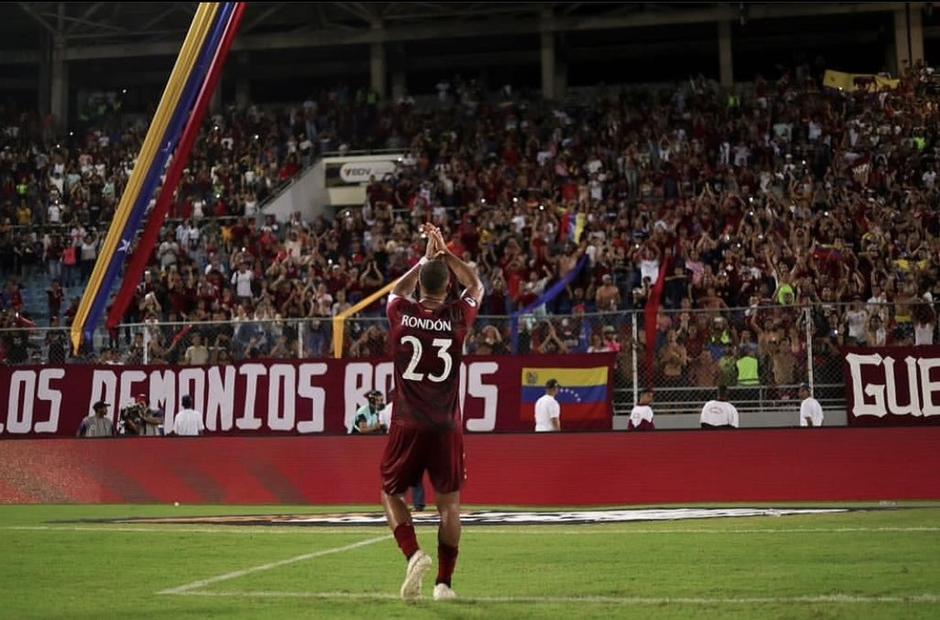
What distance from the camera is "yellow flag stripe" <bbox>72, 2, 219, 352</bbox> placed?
21672 mm

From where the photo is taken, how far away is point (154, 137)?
2192cm

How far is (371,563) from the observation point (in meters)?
10.3

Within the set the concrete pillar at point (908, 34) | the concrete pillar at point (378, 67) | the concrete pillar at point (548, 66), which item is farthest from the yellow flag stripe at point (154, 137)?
the concrete pillar at point (908, 34)

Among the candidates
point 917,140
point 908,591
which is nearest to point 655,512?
point 908,591

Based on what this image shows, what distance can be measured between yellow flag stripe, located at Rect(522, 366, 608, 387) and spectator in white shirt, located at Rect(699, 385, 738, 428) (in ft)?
6.13

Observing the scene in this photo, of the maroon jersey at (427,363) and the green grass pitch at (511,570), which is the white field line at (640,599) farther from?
the maroon jersey at (427,363)

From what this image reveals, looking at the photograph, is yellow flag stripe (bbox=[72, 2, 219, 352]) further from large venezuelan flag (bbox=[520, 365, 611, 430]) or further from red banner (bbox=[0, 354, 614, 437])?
large venezuelan flag (bbox=[520, 365, 611, 430])

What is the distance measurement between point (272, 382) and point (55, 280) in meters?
13.0

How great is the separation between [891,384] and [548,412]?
5.16m

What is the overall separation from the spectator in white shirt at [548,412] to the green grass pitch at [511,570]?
5.90m

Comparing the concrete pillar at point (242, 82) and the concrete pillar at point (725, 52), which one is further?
the concrete pillar at point (242, 82)

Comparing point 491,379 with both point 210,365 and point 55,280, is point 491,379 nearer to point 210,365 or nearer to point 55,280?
point 210,365

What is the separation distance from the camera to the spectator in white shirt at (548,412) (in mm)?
19656

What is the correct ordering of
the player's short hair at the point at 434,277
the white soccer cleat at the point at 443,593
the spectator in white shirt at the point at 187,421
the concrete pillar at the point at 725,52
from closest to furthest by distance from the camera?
1. the white soccer cleat at the point at 443,593
2. the player's short hair at the point at 434,277
3. the spectator in white shirt at the point at 187,421
4. the concrete pillar at the point at 725,52
